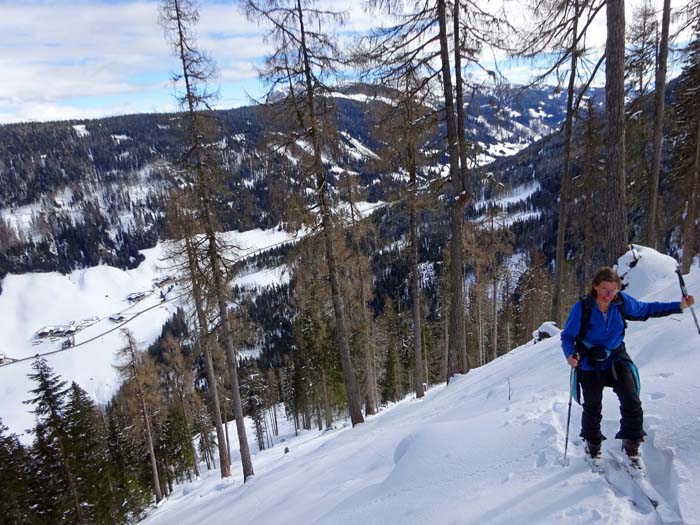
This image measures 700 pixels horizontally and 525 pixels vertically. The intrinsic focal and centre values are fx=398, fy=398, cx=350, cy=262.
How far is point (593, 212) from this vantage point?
63.2 ft

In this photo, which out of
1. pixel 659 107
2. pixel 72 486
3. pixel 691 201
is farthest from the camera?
pixel 72 486

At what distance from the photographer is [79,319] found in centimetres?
12556

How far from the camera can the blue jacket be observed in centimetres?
331

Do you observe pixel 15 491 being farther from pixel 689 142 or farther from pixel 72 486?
pixel 689 142

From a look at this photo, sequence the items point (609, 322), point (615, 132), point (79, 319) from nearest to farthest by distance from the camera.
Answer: point (609, 322)
point (615, 132)
point (79, 319)

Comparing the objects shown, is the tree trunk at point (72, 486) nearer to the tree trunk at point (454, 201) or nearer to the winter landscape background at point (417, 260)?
the winter landscape background at point (417, 260)

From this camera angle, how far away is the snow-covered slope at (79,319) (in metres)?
88.5

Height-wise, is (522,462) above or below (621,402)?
below

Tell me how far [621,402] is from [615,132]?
5375mm

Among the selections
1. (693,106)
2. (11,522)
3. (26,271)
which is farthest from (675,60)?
(26,271)

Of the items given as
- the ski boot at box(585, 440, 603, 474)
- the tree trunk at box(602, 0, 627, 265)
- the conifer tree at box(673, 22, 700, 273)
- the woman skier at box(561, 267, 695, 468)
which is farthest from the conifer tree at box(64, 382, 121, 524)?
the conifer tree at box(673, 22, 700, 273)

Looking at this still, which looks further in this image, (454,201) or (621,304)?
(454,201)

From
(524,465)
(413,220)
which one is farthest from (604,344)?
(413,220)

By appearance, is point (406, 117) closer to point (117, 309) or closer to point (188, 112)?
point (188, 112)
